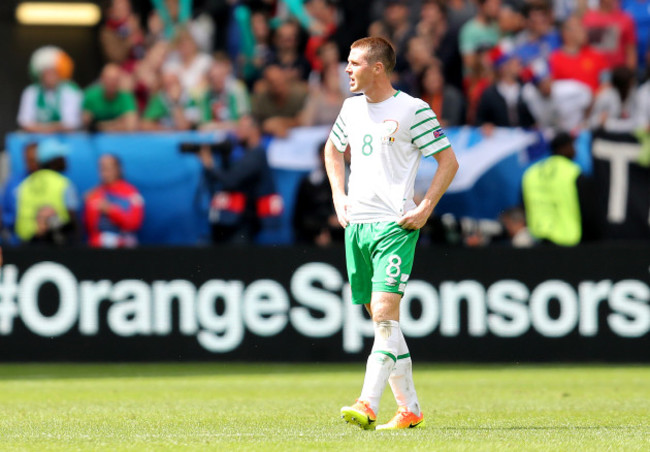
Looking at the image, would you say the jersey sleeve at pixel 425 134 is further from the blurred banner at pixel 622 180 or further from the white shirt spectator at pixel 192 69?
the white shirt spectator at pixel 192 69

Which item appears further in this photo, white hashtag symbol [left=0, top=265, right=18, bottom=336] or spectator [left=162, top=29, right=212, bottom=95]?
spectator [left=162, top=29, right=212, bottom=95]

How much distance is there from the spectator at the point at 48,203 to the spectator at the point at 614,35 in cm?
688

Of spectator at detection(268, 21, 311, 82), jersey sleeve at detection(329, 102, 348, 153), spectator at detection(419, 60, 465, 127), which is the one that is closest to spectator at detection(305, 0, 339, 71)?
spectator at detection(268, 21, 311, 82)

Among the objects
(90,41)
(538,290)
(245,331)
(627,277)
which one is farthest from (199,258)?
(90,41)

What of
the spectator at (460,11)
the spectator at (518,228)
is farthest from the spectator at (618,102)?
the spectator at (460,11)

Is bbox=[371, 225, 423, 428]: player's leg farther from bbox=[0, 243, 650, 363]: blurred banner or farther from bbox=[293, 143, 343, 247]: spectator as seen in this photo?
bbox=[293, 143, 343, 247]: spectator

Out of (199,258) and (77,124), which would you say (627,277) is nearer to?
(199,258)

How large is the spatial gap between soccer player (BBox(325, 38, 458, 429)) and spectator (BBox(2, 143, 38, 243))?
8.51m

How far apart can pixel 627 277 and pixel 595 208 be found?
3.40 feet

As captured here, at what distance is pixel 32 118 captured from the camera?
16.3 m

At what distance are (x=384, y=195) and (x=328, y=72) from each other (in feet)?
29.2

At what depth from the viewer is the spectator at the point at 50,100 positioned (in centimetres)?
1627

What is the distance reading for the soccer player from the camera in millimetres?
7402

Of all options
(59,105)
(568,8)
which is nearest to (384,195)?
(59,105)
